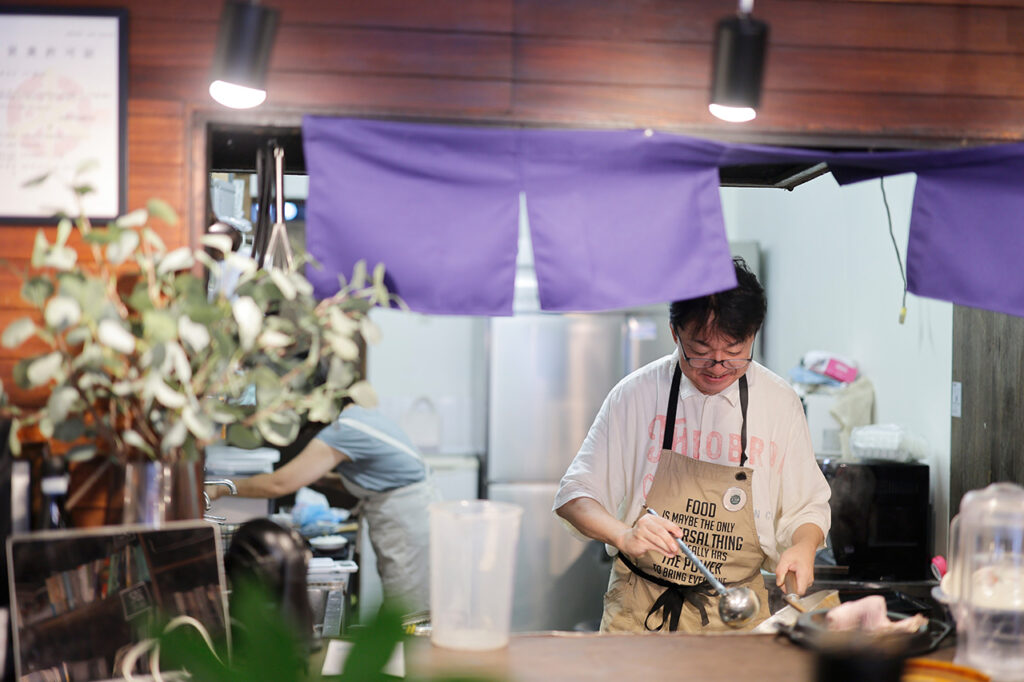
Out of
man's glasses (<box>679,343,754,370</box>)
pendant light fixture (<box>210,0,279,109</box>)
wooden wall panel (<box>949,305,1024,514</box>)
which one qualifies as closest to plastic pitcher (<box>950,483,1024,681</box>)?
man's glasses (<box>679,343,754,370</box>)

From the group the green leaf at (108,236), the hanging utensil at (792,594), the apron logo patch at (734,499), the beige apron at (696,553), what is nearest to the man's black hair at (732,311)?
the beige apron at (696,553)

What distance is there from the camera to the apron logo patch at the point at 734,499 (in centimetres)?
308

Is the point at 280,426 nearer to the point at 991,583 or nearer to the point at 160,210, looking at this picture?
the point at 160,210

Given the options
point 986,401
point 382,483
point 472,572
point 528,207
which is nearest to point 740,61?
point 528,207

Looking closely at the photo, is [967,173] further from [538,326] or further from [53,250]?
[538,326]

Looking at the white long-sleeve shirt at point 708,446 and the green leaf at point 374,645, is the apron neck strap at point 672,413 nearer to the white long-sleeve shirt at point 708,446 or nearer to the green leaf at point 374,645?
the white long-sleeve shirt at point 708,446

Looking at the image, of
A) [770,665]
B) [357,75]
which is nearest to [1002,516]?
[770,665]

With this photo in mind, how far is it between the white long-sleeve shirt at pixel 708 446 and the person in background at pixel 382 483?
138cm

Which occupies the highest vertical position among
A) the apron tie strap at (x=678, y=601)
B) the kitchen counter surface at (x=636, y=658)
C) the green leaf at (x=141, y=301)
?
the green leaf at (x=141, y=301)

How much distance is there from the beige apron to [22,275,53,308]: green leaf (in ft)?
6.31

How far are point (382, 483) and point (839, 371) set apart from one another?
2468mm

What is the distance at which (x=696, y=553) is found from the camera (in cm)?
312

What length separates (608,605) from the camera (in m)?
3.24

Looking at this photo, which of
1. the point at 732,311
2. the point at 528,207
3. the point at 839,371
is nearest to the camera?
the point at 528,207
